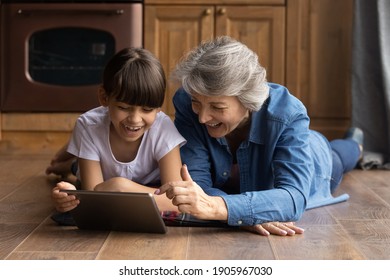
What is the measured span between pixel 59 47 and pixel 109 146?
1591 mm

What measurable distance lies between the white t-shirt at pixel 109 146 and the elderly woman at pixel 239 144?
0.22 feet

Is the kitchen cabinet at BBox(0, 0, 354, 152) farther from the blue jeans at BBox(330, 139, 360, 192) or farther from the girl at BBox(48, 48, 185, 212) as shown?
the girl at BBox(48, 48, 185, 212)

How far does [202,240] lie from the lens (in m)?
1.83

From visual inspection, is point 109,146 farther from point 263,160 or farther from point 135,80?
point 263,160

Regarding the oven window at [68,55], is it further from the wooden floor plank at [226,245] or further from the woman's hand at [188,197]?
the woman's hand at [188,197]

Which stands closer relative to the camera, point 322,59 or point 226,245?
point 226,245

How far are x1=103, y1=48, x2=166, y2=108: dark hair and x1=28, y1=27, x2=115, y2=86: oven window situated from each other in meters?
1.59

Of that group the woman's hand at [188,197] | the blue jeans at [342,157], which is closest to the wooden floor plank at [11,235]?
the woman's hand at [188,197]

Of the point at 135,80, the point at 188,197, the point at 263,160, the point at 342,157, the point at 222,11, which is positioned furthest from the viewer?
the point at 222,11

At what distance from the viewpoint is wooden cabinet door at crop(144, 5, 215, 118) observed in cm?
353

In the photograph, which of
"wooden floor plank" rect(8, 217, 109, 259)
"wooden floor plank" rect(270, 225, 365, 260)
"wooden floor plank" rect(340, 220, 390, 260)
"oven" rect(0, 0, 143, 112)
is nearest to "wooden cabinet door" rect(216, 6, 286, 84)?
"oven" rect(0, 0, 143, 112)

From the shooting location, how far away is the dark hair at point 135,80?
193 cm

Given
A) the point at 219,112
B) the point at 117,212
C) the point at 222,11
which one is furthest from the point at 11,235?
the point at 222,11
